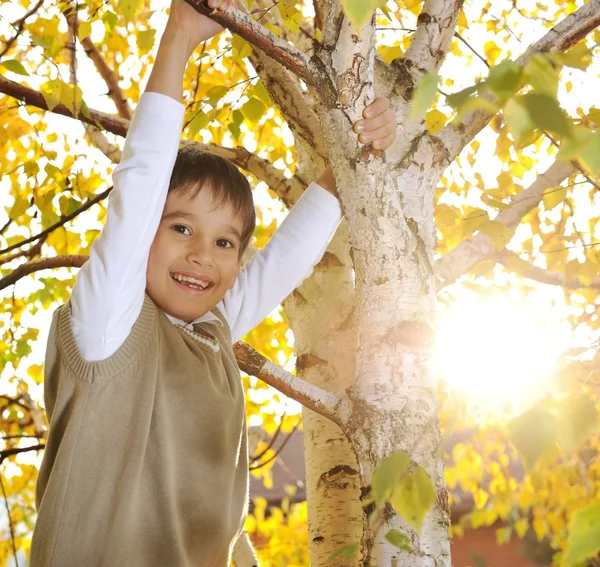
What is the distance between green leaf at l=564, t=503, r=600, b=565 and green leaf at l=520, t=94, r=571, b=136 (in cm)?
32

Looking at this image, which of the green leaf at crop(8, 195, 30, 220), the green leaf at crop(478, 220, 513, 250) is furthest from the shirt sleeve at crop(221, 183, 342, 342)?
the green leaf at crop(8, 195, 30, 220)

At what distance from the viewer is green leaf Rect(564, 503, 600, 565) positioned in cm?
58

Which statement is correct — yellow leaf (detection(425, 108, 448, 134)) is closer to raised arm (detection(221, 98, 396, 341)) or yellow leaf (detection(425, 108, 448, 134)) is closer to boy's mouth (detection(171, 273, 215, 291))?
raised arm (detection(221, 98, 396, 341))

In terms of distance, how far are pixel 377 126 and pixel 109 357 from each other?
684 millimetres

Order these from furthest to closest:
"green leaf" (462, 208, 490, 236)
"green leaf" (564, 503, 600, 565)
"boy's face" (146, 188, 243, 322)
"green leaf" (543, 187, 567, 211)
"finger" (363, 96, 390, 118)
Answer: "green leaf" (543, 187, 567, 211)
"green leaf" (462, 208, 490, 236)
"boy's face" (146, 188, 243, 322)
"finger" (363, 96, 390, 118)
"green leaf" (564, 503, 600, 565)

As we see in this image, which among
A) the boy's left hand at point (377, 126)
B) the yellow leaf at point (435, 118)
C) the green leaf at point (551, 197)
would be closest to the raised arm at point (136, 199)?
the boy's left hand at point (377, 126)

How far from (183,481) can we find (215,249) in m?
0.51

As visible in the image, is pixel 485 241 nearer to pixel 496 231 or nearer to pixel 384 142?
pixel 496 231

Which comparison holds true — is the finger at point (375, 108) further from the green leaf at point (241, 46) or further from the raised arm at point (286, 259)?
the green leaf at point (241, 46)

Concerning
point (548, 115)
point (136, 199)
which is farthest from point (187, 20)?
point (548, 115)

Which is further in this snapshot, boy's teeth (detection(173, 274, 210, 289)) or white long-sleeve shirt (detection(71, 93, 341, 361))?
boy's teeth (detection(173, 274, 210, 289))

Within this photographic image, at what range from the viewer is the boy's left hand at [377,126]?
1310 millimetres

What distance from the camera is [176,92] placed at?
1418 millimetres

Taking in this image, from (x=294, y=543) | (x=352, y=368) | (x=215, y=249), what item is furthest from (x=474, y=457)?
(x=215, y=249)
